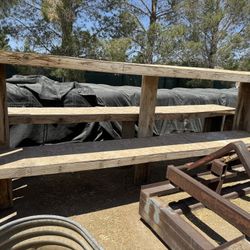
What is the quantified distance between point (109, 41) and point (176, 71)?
6267 mm

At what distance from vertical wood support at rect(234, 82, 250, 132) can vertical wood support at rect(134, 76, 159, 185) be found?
1.22 m

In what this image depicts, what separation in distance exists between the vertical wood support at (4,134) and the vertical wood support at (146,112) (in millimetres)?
1208

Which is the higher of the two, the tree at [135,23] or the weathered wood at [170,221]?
the tree at [135,23]

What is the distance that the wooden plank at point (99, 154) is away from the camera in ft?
6.25

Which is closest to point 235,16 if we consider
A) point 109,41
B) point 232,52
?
point 232,52

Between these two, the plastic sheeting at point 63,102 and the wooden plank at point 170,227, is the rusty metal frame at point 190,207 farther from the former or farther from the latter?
the plastic sheeting at point 63,102

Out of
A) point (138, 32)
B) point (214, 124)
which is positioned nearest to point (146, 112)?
point (214, 124)

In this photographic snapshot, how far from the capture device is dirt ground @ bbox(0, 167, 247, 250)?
204cm

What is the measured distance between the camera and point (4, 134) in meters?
2.12

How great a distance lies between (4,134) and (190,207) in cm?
153

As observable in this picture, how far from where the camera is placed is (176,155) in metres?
2.46

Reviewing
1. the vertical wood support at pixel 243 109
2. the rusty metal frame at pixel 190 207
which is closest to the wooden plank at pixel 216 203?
the rusty metal frame at pixel 190 207

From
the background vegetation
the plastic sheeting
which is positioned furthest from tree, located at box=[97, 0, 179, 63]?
the plastic sheeting

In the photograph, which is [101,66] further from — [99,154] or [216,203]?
[216,203]
